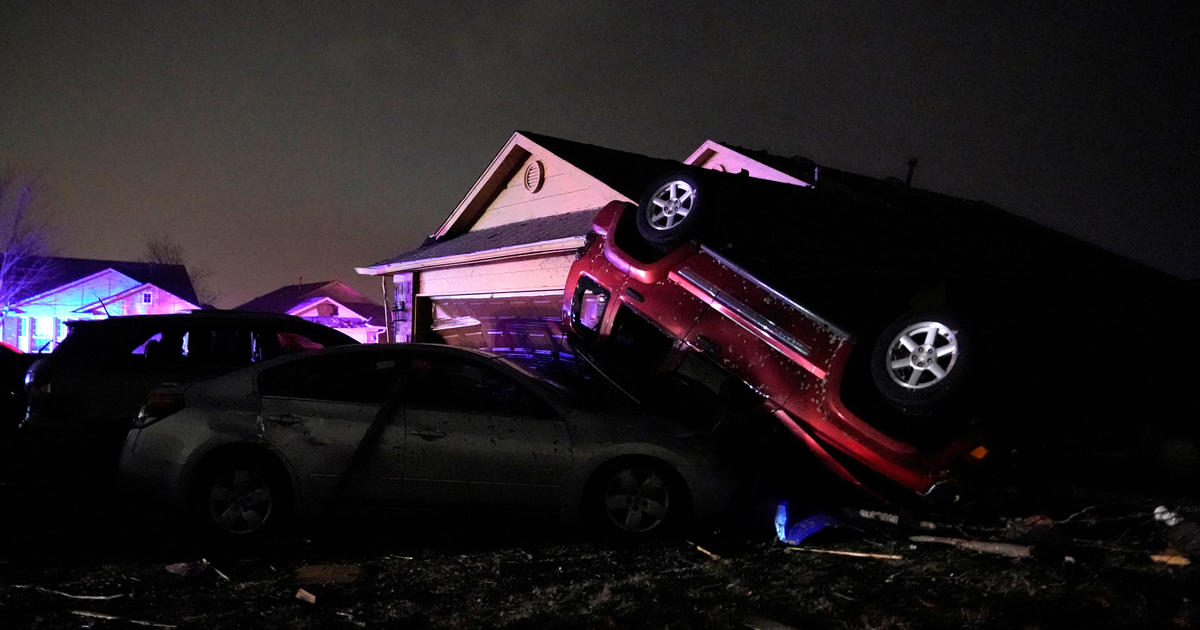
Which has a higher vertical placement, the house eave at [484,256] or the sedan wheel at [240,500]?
the house eave at [484,256]

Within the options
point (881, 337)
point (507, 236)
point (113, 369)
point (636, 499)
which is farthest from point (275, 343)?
point (881, 337)

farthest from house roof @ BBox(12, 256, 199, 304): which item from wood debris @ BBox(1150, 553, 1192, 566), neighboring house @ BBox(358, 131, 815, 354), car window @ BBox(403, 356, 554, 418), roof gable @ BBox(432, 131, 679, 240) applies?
wood debris @ BBox(1150, 553, 1192, 566)

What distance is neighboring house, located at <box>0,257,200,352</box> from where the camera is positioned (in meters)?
38.2

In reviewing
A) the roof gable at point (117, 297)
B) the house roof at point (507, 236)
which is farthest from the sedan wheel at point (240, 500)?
the roof gable at point (117, 297)

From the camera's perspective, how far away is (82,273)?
45.7 m

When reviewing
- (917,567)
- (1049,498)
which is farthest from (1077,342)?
(917,567)

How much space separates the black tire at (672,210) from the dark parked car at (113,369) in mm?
3753

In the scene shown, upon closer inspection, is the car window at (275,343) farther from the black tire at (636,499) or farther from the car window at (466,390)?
the black tire at (636,499)

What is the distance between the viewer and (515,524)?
5.48 metres

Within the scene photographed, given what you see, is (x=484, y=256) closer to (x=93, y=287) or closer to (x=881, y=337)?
(x=881, y=337)

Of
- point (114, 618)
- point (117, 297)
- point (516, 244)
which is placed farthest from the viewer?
point (117, 297)

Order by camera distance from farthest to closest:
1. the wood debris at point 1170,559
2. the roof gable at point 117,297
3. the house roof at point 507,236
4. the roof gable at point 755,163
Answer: the roof gable at point 117,297 < the roof gable at point 755,163 < the house roof at point 507,236 < the wood debris at point 1170,559

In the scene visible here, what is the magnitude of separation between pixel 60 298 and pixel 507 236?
118 ft

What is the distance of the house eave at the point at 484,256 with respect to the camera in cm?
1053
